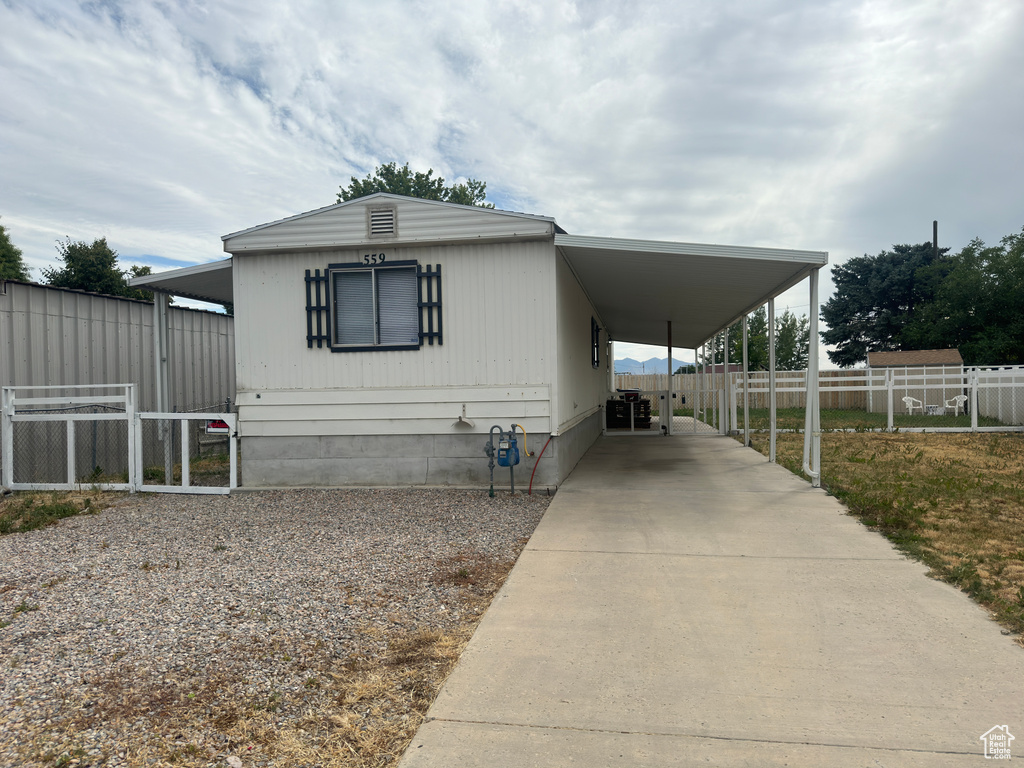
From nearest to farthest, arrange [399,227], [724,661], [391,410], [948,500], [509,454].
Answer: [724,661] < [948,500] < [509,454] < [399,227] < [391,410]

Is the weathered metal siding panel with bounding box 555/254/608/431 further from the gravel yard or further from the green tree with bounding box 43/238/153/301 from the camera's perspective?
the green tree with bounding box 43/238/153/301

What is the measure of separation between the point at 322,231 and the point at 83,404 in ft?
13.1

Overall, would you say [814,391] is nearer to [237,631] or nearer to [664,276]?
[664,276]

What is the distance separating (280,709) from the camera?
2.72 metres

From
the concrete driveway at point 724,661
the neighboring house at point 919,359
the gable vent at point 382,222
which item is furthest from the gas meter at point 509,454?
the neighboring house at point 919,359

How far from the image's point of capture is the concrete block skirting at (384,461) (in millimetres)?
7570

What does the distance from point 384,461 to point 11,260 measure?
1088 inches

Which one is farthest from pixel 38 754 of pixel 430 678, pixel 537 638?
pixel 537 638

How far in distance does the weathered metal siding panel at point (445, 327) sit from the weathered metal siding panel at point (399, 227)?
180mm

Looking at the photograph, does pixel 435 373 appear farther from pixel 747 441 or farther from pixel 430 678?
pixel 747 441

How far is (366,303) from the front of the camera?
305 inches

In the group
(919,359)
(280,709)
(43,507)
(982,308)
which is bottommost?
(280,709)

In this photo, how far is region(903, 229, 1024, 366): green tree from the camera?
2797 cm

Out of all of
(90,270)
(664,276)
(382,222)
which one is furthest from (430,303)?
(90,270)
